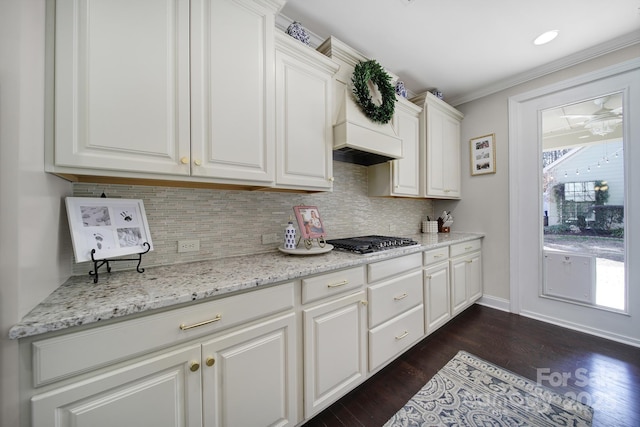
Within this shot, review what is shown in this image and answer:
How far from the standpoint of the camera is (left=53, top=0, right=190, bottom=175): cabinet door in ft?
2.97

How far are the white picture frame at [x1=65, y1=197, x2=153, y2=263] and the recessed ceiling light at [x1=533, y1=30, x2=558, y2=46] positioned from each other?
10.8ft

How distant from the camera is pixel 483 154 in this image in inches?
118

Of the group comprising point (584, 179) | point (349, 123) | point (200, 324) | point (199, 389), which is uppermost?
point (349, 123)

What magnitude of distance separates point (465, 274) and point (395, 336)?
144cm

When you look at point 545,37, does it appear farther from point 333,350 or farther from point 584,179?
point 333,350

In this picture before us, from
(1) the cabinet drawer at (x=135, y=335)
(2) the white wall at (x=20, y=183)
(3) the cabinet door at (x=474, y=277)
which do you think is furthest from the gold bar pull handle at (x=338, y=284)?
(3) the cabinet door at (x=474, y=277)

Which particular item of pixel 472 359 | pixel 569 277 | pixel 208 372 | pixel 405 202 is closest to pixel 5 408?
pixel 208 372

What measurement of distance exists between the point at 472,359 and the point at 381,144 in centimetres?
192

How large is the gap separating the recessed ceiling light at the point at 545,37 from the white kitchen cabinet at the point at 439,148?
0.88m

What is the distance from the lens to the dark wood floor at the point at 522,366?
1.42m

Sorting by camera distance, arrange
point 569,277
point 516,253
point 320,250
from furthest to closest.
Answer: point 516,253, point 569,277, point 320,250

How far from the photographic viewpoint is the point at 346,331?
1.45m

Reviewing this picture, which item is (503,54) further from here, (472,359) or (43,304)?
(43,304)

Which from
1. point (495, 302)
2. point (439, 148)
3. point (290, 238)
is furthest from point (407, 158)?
point (495, 302)
